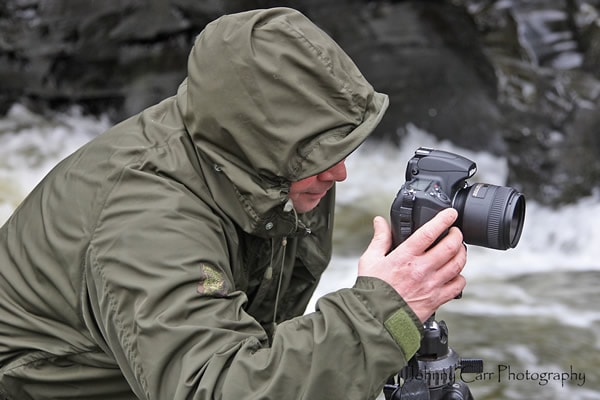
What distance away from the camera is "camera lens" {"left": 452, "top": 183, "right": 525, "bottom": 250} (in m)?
1.80

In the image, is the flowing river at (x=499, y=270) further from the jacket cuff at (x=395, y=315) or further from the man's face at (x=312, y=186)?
the jacket cuff at (x=395, y=315)

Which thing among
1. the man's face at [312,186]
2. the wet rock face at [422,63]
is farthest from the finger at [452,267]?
the wet rock face at [422,63]

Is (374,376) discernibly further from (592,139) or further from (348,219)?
(592,139)

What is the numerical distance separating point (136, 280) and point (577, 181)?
5.29m

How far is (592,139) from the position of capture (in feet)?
21.1

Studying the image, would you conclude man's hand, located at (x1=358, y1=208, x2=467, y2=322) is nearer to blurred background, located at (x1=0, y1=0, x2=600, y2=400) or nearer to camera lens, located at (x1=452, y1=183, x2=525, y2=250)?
camera lens, located at (x1=452, y1=183, x2=525, y2=250)

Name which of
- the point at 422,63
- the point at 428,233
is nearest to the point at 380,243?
the point at 428,233

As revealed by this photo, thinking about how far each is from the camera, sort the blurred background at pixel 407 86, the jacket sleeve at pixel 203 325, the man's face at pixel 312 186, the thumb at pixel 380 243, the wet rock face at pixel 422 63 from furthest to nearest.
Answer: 1. the wet rock face at pixel 422 63
2. the blurred background at pixel 407 86
3. the man's face at pixel 312 186
4. the thumb at pixel 380 243
5. the jacket sleeve at pixel 203 325

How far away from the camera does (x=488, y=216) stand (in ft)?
5.90

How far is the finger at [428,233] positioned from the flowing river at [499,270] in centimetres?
206

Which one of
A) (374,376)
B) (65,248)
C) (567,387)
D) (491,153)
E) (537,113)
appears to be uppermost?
(65,248)

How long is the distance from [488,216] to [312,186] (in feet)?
1.28

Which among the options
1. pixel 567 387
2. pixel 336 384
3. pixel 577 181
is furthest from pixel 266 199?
pixel 577 181

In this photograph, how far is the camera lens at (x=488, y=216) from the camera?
1.80 metres
